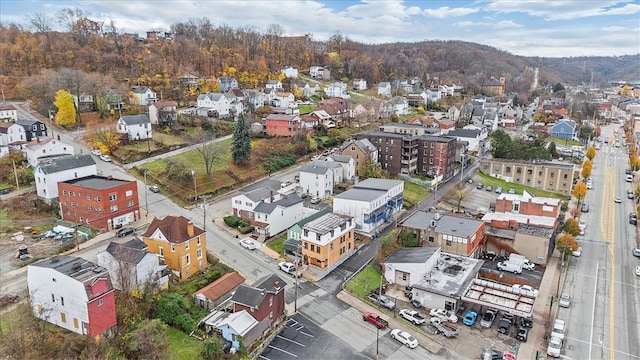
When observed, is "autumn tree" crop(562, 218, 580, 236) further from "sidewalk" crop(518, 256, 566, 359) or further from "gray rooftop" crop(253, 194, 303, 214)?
"gray rooftop" crop(253, 194, 303, 214)

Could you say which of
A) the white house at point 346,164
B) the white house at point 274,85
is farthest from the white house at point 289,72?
the white house at point 346,164

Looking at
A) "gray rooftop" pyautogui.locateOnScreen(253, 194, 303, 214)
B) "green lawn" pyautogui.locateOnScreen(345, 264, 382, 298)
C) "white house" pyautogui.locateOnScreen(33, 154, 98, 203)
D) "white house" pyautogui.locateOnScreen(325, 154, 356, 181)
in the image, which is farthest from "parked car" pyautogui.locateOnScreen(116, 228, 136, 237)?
"white house" pyautogui.locateOnScreen(325, 154, 356, 181)

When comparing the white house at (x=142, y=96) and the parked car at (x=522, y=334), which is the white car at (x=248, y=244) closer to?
the parked car at (x=522, y=334)

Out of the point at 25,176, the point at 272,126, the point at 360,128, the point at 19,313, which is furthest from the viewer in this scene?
the point at 360,128

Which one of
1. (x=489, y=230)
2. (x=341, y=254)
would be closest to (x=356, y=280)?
(x=341, y=254)

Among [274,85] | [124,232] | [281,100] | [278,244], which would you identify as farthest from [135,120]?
[274,85]

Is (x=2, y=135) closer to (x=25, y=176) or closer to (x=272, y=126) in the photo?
(x=25, y=176)

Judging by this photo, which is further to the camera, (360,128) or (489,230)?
(360,128)
